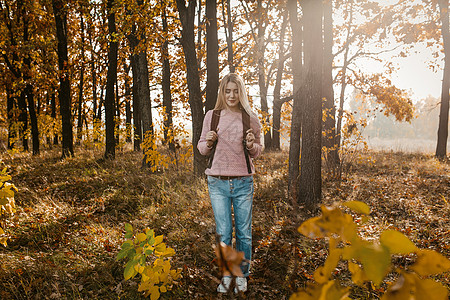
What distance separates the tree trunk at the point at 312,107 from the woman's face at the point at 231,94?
274 cm

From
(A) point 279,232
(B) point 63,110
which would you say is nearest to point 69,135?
(B) point 63,110

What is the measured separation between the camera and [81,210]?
17.5 feet

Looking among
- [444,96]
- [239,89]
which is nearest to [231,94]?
[239,89]

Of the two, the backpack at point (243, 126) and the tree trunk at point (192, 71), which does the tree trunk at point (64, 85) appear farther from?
the backpack at point (243, 126)

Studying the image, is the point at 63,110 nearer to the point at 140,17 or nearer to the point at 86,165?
the point at 86,165

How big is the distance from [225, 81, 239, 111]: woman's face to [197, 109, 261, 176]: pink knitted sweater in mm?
103

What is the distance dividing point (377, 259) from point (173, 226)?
425cm

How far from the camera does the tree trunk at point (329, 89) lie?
7742mm

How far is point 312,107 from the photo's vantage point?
5.28 meters

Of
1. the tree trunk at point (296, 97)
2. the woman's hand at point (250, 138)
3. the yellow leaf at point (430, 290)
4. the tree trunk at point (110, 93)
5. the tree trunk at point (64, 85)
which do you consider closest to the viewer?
the yellow leaf at point (430, 290)

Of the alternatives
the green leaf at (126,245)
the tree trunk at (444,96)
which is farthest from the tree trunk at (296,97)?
the tree trunk at (444,96)

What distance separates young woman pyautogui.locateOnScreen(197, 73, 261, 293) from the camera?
9.21ft

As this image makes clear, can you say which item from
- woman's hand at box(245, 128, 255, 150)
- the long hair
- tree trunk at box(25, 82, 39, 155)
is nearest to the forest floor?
woman's hand at box(245, 128, 255, 150)

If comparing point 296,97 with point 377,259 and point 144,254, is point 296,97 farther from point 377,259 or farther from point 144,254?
point 377,259
